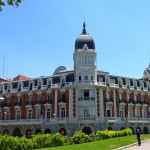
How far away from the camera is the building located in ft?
177

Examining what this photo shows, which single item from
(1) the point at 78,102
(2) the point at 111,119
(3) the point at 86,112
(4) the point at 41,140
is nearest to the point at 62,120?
(1) the point at 78,102

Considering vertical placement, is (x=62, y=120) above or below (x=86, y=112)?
below

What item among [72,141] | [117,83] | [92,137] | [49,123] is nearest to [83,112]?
[49,123]

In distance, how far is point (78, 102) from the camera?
53.9 meters

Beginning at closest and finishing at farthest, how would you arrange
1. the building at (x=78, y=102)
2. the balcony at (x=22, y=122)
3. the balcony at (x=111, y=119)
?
1. the building at (x=78, y=102)
2. the balcony at (x=111, y=119)
3. the balcony at (x=22, y=122)

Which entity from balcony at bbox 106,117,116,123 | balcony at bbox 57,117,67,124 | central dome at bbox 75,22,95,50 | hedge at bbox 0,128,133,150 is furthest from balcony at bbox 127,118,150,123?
hedge at bbox 0,128,133,150

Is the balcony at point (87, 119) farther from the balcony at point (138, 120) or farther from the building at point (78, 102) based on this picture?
the balcony at point (138, 120)

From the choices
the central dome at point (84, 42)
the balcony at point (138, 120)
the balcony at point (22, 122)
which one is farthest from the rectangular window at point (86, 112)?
the central dome at point (84, 42)

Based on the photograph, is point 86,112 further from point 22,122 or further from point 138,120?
point 22,122

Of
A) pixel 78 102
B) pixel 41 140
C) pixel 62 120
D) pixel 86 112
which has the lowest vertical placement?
pixel 41 140

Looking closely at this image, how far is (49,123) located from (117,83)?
57.1ft

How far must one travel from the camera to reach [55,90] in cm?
5759

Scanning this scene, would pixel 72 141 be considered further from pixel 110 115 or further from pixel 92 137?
pixel 110 115

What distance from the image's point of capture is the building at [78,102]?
177 ft
